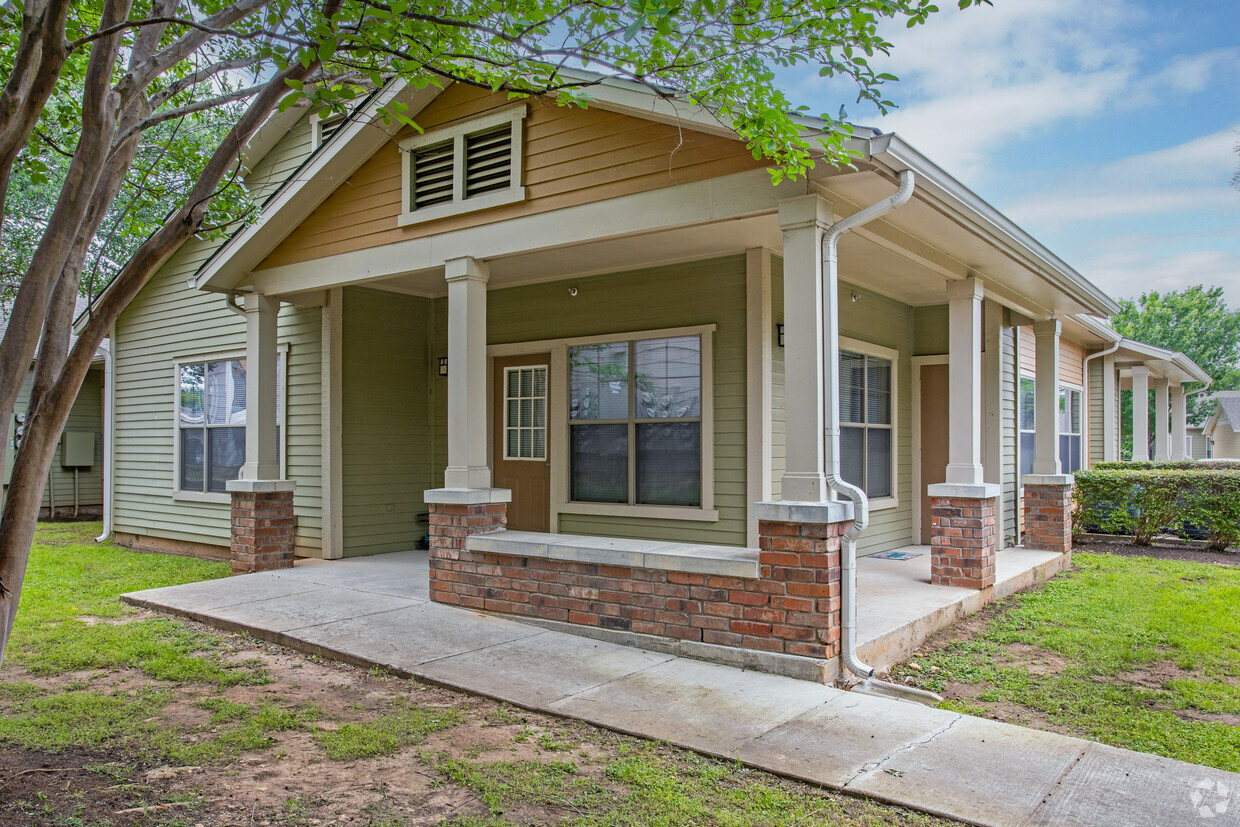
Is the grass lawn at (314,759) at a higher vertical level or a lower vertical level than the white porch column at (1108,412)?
lower

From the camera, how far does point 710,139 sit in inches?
195

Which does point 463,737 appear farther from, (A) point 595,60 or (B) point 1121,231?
(B) point 1121,231

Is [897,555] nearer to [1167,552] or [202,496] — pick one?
[1167,552]

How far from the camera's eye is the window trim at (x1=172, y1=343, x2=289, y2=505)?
29.2 ft

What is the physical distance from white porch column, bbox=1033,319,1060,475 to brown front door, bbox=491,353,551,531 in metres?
5.05

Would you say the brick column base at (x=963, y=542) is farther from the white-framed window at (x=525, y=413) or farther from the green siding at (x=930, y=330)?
the white-framed window at (x=525, y=413)

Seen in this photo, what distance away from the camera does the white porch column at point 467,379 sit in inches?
242

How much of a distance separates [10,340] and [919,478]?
26.5 feet

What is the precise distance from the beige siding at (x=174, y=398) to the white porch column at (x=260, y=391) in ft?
2.26

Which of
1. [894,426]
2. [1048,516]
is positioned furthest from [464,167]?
[1048,516]

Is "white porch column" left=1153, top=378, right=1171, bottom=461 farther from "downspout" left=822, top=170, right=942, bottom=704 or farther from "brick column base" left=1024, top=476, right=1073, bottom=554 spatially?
"downspout" left=822, top=170, right=942, bottom=704

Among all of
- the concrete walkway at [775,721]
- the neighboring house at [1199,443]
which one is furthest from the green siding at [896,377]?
the neighboring house at [1199,443]

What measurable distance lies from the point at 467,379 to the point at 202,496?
553 centimetres


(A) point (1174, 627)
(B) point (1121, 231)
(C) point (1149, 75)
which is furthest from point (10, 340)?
(B) point (1121, 231)
